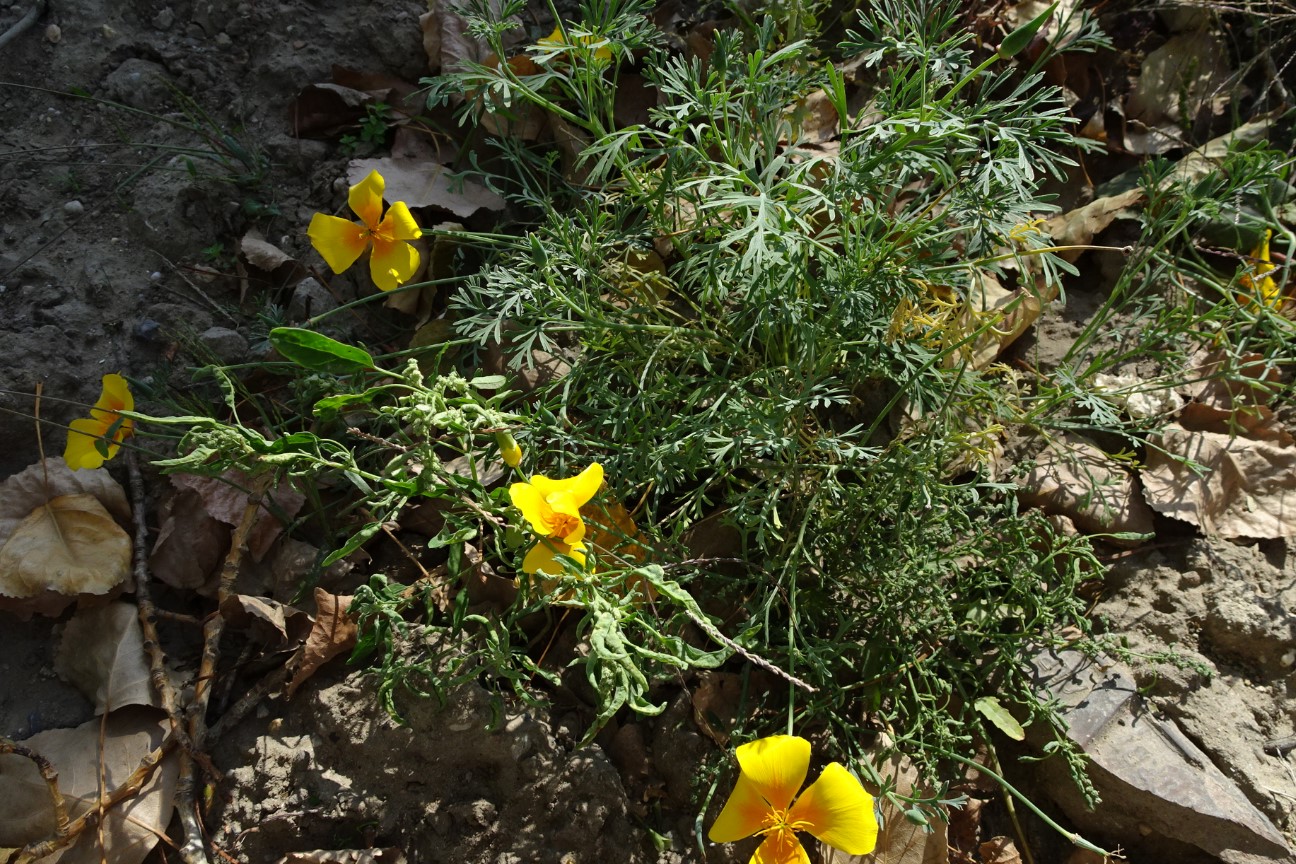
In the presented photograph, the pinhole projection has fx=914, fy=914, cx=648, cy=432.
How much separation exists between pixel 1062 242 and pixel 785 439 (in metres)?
1.46

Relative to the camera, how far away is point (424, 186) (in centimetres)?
275

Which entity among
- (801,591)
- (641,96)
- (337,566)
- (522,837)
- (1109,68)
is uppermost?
(1109,68)

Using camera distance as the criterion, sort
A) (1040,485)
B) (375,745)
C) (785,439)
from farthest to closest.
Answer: (1040,485) → (375,745) → (785,439)

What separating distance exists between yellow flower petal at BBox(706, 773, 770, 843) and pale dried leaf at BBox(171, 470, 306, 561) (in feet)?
4.40

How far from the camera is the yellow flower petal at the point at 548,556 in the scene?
1.54 meters

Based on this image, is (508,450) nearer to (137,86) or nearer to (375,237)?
(375,237)

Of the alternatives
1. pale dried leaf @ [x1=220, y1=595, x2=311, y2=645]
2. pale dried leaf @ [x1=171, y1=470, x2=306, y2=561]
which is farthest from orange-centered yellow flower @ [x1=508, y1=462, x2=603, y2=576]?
pale dried leaf @ [x1=171, y1=470, x2=306, y2=561]

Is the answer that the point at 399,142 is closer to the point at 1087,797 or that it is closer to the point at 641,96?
the point at 641,96

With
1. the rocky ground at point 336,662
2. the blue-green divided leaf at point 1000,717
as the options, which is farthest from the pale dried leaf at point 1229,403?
the blue-green divided leaf at point 1000,717

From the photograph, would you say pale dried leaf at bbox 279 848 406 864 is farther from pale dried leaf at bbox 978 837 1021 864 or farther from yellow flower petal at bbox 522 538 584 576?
pale dried leaf at bbox 978 837 1021 864

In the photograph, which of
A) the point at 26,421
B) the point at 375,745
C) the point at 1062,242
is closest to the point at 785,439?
the point at 375,745

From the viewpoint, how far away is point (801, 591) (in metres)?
2.11

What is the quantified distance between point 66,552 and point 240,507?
0.40 m

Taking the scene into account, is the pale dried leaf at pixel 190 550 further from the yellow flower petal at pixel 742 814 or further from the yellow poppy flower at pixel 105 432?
the yellow flower petal at pixel 742 814
